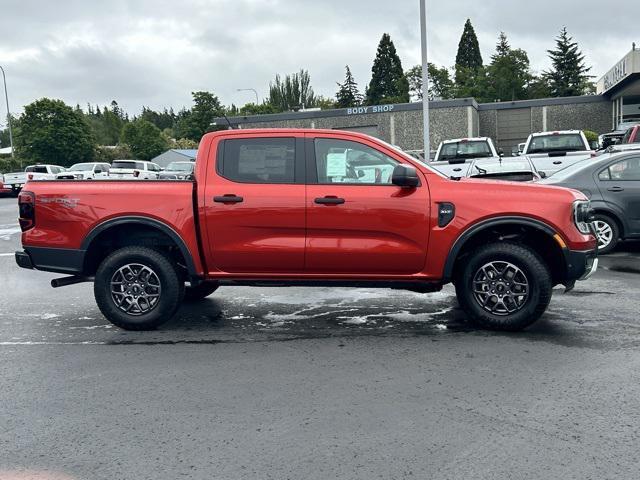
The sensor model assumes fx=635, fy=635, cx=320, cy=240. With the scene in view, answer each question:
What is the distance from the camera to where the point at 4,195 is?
3522 centimetres

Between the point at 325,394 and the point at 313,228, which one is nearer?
the point at 325,394

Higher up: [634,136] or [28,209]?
[634,136]

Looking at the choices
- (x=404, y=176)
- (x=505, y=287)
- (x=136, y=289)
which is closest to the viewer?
(x=404, y=176)

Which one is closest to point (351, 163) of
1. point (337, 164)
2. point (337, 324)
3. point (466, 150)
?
point (337, 164)

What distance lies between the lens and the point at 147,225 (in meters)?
6.14

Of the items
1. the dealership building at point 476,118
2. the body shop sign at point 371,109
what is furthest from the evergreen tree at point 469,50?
the body shop sign at point 371,109

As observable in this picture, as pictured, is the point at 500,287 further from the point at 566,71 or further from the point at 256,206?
the point at 566,71

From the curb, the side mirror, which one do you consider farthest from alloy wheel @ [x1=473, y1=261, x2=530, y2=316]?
the curb

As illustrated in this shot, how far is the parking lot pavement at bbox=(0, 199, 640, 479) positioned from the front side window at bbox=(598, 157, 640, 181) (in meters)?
3.48

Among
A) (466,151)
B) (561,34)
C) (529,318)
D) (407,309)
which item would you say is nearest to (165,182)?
(407,309)

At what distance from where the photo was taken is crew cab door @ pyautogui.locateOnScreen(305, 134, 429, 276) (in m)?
5.85

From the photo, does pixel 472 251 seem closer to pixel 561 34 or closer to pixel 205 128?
pixel 561 34

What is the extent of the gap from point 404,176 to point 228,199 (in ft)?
5.42

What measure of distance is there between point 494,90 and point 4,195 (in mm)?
53224
